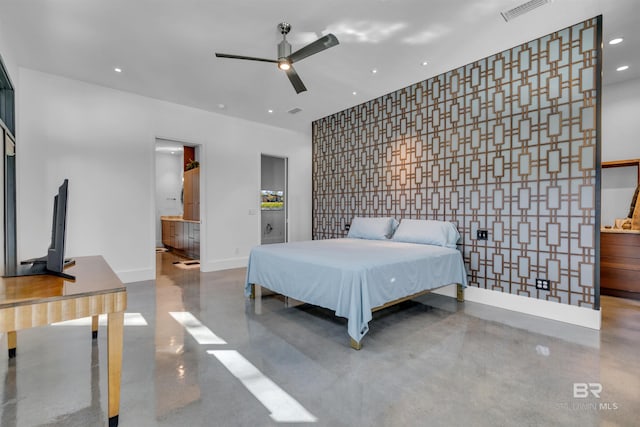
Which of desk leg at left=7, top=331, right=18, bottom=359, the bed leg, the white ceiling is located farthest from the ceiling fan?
the bed leg

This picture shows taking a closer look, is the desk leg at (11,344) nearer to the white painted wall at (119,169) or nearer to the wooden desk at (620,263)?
the white painted wall at (119,169)

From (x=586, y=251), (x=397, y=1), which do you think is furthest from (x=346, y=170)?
(x=586, y=251)

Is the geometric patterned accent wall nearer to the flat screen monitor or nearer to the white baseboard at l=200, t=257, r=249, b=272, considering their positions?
the white baseboard at l=200, t=257, r=249, b=272

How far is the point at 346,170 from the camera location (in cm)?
552

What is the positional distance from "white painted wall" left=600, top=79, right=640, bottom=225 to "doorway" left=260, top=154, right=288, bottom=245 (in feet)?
17.9

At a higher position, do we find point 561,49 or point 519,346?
point 561,49

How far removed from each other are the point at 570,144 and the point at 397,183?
83.1 inches

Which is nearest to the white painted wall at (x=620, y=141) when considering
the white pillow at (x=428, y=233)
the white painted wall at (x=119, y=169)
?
the white pillow at (x=428, y=233)

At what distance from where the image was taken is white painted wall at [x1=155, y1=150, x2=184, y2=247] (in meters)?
8.86

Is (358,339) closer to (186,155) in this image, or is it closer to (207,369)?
(207,369)

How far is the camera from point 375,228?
4504 millimetres

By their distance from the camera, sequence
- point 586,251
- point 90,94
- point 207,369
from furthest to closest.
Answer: point 90,94
point 586,251
point 207,369

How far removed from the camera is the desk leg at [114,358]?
1.42 meters

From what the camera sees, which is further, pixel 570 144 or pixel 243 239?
pixel 243 239
